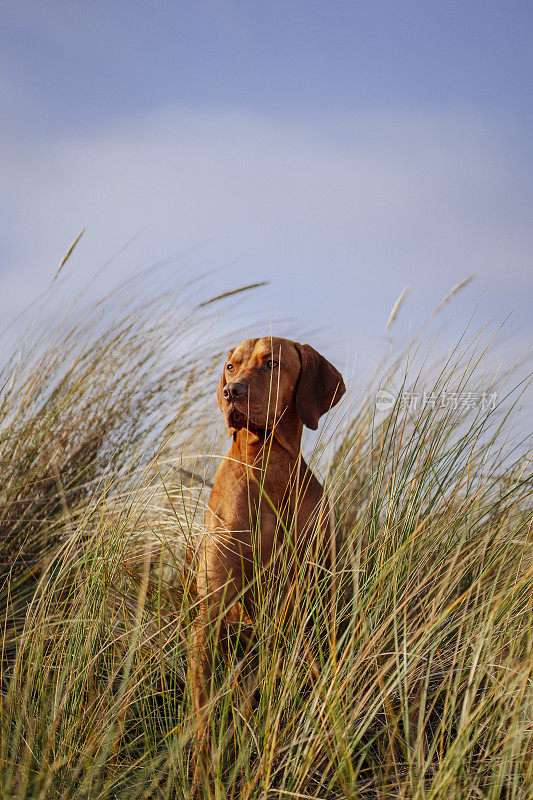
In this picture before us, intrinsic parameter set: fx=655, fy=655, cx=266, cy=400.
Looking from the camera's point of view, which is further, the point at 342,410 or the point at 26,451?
the point at 26,451

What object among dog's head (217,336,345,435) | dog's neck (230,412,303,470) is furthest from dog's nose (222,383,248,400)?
dog's neck (230,412,303,470)

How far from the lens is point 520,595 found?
1.89 meters

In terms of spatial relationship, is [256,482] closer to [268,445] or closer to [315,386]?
[268,445]

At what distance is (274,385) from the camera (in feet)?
6.59

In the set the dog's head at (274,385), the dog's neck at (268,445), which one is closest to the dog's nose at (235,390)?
the dog's head at (274,385)

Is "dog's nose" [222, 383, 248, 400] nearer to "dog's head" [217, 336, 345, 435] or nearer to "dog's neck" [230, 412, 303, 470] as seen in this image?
"dog's head" [217, 336, 345, 435]

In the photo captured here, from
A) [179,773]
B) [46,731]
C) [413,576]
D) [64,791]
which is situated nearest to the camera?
[64,791]

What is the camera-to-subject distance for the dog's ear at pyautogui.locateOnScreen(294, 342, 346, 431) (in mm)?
2072

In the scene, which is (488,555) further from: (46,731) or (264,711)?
(46,731)

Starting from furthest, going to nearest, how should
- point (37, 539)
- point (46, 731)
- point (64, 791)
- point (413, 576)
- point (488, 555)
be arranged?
point (37, 539) < point (488, 555) < point (413, 576) < point (46, 731) < point (64, 791)

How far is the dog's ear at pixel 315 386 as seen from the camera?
2.07m

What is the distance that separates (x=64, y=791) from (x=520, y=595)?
132 cm

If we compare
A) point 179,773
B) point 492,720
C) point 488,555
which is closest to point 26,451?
point 179,773

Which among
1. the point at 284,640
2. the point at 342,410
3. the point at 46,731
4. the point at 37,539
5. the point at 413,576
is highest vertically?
the point at 342,410
